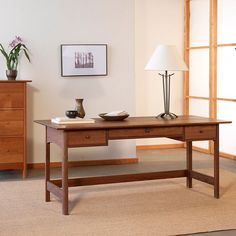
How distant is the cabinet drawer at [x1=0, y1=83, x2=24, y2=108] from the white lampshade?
5.30 ft

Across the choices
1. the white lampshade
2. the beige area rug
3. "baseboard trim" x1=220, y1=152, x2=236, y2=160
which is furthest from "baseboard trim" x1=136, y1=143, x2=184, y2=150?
the white lampshade

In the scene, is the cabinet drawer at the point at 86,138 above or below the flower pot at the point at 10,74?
below

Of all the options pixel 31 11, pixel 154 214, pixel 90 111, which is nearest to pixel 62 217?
pixel 154 214

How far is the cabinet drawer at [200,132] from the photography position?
15.6 ft

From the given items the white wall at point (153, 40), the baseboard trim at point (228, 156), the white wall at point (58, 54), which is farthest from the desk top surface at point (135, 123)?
the white wall at point (153, 40)

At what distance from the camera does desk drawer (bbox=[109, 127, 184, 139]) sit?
447 centimetres

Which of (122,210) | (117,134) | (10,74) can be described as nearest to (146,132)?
(117,134)

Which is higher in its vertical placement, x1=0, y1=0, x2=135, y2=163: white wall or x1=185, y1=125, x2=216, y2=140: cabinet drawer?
x1=0, y1=0, x2=135, y2=163: white wall

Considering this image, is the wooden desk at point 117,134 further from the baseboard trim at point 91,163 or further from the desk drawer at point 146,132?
the baseboard trim at point 91,163

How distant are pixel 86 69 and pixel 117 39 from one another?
576mm

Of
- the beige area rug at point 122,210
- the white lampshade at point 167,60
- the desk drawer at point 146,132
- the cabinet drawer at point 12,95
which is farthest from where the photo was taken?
the cabinet drawer at point 12,95

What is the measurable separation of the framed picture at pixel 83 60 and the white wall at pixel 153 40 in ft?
4.54

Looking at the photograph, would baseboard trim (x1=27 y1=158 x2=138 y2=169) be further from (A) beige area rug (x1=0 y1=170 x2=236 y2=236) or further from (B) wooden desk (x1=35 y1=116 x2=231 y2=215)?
(B) wooden desk (x1=35 y1=116 x2=231 y2=215)

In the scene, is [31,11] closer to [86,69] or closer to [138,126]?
[86,69]
